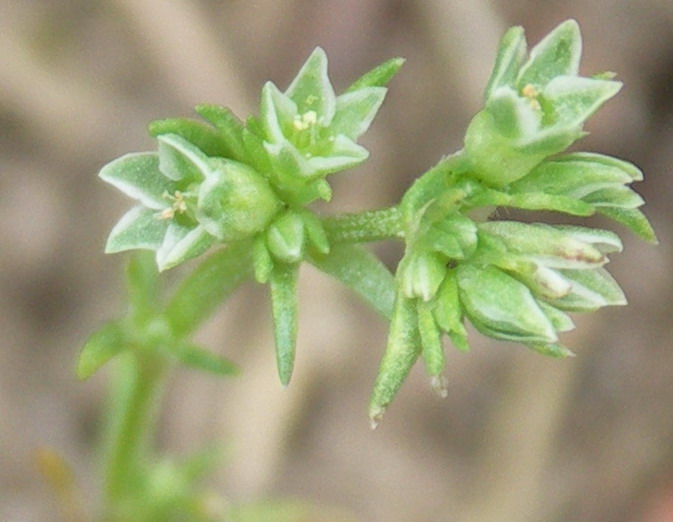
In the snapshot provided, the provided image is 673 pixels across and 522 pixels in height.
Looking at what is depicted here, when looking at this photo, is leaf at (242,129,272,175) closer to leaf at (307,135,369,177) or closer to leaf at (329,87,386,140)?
leaf at (307,135,369,177)

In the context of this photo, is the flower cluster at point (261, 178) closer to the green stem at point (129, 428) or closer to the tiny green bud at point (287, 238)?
the tiny green bud at point (287, 238)

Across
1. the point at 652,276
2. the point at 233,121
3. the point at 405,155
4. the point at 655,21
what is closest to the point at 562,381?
the point at 652,276

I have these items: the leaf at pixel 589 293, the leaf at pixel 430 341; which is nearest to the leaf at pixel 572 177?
the leaf at pixel 589 293

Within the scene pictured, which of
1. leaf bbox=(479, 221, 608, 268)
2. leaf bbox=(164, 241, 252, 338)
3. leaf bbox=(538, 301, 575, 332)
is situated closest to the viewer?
leaf bbox=(479, 221, 608, 268)

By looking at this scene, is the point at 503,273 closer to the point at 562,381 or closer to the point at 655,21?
the point at 562,381

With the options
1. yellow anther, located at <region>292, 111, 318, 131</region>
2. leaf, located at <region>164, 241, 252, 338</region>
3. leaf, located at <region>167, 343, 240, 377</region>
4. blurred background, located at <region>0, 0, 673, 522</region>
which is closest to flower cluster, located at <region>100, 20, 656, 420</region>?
yellow anther, located at <region>292, 111, 318, 131</region>

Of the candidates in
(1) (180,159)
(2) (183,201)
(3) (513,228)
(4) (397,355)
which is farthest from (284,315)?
(3) (513,228)

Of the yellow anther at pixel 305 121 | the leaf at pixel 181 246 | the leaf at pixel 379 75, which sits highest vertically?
the leaf at pixel 379 75

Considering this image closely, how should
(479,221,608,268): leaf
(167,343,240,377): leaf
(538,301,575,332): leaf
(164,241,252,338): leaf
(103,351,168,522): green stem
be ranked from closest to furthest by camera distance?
(479,221,608,268): leaf
(538,301,575,332): leaf
(164,241,252,338): leaf
(167,343,240,377): leaf
(103,351,168,522): green stem
